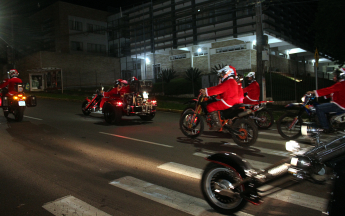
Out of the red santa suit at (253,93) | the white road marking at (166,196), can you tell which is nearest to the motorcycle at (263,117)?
the red santa suit at (253,93)

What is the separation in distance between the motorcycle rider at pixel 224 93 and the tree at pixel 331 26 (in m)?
22.2

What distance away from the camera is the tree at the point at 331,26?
81.9 feet

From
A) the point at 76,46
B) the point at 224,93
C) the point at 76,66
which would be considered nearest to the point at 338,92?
the point at 224,93

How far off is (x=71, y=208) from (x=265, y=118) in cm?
778

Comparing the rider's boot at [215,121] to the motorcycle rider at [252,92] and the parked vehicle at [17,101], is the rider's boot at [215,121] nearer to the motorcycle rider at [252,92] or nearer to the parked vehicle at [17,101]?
the motorcycle rider at [252,92]

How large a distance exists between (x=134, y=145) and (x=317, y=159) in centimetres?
501

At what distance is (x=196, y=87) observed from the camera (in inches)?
981

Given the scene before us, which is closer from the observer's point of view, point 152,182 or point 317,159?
point 317,159

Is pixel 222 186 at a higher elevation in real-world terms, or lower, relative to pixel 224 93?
lower

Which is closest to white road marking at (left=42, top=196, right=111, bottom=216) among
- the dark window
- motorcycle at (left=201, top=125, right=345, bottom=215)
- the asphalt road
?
the asphalt road

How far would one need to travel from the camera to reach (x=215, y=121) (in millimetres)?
7523

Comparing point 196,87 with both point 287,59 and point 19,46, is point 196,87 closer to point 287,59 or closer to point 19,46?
point 287,59

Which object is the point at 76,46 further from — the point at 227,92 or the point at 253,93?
the point at 227,92

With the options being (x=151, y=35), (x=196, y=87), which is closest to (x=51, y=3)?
(x=151, y=35)
